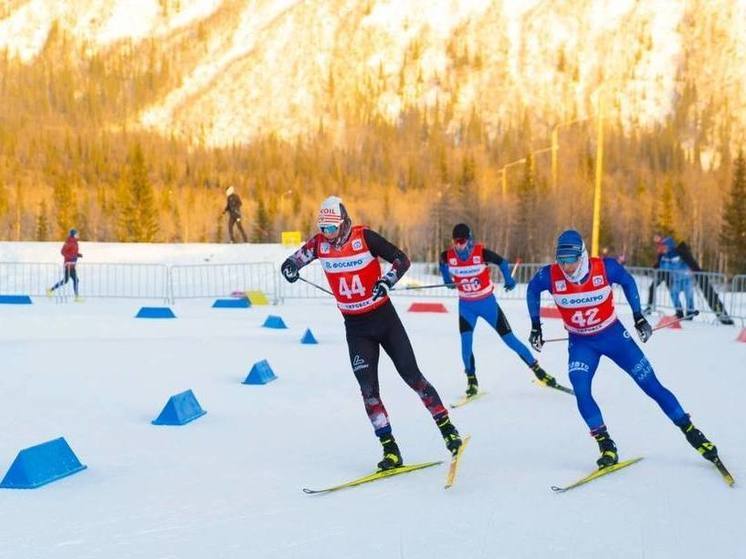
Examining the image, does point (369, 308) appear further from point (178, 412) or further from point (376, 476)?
point (178, 412)

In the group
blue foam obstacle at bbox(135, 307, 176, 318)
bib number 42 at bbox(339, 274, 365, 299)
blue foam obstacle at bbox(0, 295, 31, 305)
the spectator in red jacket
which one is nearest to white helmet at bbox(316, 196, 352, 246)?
bib number 42 at bbox(339, 274, 365, 299)

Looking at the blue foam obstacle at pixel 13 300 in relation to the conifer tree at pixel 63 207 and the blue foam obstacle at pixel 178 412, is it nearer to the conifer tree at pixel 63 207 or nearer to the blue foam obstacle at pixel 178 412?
the blue foam obstacle at pixel 178 412

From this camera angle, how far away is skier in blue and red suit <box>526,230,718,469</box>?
20.4ft

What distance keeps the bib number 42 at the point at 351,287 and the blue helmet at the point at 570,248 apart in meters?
1.45

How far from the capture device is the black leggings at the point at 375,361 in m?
6.26

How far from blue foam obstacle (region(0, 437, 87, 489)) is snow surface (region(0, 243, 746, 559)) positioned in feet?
0.38

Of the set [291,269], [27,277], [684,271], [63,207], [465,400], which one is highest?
[63,207]

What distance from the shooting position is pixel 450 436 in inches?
245

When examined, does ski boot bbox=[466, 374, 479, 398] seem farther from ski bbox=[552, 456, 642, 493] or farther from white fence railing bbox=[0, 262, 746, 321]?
white fence railing bbox=[0, 262, 746, 321]

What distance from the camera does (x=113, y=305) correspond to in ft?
72.1

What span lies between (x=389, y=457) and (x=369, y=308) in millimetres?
1093

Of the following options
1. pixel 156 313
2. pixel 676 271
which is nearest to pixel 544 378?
pixel 676 271

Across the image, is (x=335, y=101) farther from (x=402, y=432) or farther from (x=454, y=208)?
(x=402, y=432)

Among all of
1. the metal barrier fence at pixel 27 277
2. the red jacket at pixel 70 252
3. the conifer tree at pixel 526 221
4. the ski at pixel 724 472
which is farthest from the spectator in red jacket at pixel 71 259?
the conifer tree at pixel 526 221
